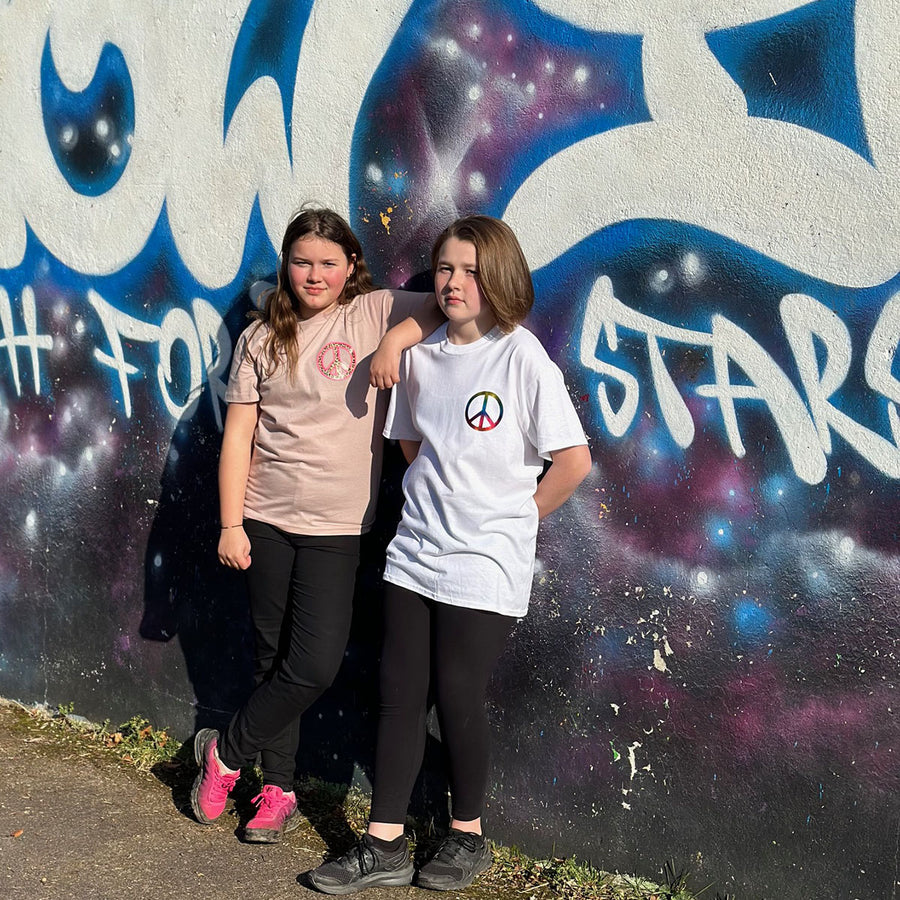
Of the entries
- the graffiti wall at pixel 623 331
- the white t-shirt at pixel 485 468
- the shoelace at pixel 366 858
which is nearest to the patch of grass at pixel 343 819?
the graffiti wall at pixel 623 331

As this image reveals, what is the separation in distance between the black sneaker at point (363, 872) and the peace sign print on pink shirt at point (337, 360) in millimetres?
1320

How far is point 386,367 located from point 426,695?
0.92m

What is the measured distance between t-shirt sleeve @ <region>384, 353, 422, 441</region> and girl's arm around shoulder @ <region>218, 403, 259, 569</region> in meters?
0.48

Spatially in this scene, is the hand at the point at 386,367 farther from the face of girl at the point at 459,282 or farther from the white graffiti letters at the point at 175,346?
the white graffiti letters at the point at 175,346

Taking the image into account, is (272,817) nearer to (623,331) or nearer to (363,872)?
(363,872)

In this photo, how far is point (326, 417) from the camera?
3.28 m

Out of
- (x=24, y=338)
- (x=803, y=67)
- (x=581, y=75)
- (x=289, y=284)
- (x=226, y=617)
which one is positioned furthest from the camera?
(x=24, y=338)

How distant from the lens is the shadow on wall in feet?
11.6

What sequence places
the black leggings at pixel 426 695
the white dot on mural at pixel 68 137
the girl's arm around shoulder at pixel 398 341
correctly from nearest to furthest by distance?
the black leggings at pixel 426 695
the girl's arm around shoulder at pixel 398 341
the white dot on mural at pixel 68 137

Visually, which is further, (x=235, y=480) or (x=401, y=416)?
(x=235, y=480)

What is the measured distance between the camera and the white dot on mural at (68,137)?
4.13 metres

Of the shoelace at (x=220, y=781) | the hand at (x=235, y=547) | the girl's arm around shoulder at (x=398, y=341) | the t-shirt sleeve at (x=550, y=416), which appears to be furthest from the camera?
the shoelace at (x=220, y=781)

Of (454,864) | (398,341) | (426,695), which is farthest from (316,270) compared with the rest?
(454,864)

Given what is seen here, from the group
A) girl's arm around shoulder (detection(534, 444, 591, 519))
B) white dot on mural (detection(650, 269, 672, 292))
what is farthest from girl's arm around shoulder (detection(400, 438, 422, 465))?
white dot on mural (detection(650, 269, 672, 292))
